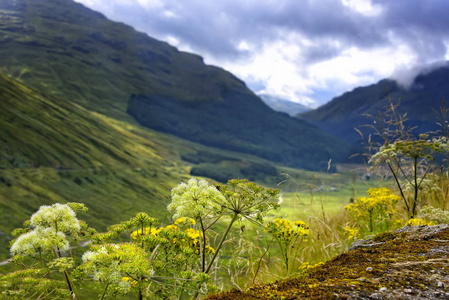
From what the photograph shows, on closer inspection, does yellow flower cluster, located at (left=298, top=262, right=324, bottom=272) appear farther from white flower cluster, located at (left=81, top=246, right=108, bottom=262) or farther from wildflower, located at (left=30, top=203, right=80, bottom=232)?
wildflower, located at (left=30, top=203, right=80, bottom=232)

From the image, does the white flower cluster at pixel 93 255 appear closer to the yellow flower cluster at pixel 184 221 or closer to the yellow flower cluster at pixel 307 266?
the yellow flower cluster at pixel 184 221

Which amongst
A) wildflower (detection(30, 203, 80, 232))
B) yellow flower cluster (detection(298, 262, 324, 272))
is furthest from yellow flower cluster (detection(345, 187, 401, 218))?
wildflower (detection(30, 203, 80, 232))

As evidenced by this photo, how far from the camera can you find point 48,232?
10.3 feet

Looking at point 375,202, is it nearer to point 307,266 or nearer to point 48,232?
point 307,266

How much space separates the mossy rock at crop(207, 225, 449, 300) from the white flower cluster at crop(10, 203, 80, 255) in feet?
5.70

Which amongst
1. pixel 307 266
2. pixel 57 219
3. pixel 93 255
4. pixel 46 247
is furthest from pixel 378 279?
pixel 57 219

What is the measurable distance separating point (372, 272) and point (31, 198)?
183 m

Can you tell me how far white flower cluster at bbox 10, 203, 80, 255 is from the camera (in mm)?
3045


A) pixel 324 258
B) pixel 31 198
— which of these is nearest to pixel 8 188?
pixel 31 198

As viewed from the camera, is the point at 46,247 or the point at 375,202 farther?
the point at 375,202

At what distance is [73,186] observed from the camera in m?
191

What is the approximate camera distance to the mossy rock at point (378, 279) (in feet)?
7.20

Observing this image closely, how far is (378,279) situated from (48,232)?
3.15m

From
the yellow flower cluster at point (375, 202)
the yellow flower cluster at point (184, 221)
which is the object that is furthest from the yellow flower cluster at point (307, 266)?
the yellow flower cluster at point (375, 202)
